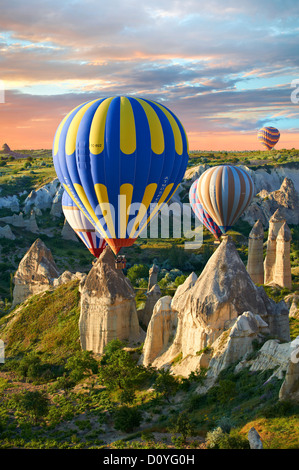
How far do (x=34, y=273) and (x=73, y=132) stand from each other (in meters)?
15.0

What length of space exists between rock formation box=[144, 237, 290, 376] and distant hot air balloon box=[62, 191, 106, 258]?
12.0 meters

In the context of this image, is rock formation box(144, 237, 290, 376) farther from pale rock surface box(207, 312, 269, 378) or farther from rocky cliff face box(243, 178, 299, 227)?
rocky cliff face box(243, 178, 299, 227)

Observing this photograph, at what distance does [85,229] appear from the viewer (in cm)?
3584

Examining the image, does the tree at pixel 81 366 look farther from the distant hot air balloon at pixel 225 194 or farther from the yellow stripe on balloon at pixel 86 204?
the distant hot air balloon at pixel 225 194

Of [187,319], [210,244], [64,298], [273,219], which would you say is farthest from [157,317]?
[210,244]

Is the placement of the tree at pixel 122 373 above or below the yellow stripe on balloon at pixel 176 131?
below

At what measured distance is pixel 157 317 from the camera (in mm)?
26234

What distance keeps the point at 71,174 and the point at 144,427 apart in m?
14.2

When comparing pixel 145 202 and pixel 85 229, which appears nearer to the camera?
pixel 145 202

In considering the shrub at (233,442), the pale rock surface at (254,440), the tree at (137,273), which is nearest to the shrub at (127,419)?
the shrub at (233,442)

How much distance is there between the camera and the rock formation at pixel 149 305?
102 ft

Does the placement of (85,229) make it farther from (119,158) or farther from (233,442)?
(233,442)

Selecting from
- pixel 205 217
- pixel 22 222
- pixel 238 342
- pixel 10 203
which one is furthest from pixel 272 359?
pixel 10 203

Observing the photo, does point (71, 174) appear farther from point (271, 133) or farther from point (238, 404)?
point (271, 133)
